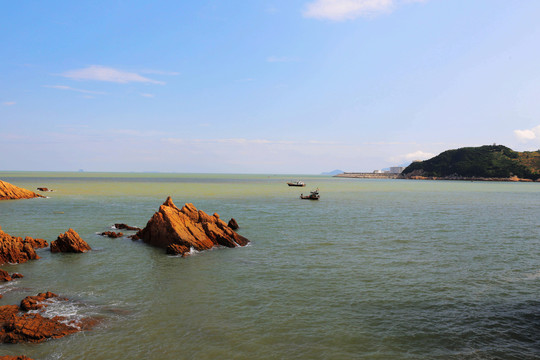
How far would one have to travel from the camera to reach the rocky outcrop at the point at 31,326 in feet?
48.7

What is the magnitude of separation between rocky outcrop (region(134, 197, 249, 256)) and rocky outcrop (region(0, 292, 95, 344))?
15.5 metres

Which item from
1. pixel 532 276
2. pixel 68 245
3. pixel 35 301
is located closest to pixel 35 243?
pixel 68 245

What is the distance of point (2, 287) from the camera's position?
21.2m

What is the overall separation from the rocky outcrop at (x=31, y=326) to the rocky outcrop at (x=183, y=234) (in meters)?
15.5

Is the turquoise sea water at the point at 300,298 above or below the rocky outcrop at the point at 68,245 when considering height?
below

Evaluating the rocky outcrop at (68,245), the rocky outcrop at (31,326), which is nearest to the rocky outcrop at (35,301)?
the rocky outcrop at (31,326)

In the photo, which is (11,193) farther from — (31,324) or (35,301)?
(31,324)

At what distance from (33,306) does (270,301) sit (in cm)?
1318

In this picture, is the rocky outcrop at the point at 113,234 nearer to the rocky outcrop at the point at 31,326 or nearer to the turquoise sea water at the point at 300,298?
the turquoise sea water at the point at 300,298

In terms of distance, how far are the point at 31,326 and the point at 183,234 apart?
62.8 ft

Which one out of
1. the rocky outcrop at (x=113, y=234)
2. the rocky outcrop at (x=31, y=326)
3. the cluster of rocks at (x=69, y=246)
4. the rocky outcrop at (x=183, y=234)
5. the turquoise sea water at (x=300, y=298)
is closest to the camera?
the turquoise sea water at (x=300, y=298)

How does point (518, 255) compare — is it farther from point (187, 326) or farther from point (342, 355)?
point (187, 326)

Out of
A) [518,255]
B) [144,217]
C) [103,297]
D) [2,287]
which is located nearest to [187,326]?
[103,297]

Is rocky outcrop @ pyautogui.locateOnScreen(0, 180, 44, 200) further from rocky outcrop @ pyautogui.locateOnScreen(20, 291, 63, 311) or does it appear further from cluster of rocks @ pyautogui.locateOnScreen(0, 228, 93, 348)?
cluster of rocks @ pyautogui.locateOnScreen(0, 228, 93, 348)
